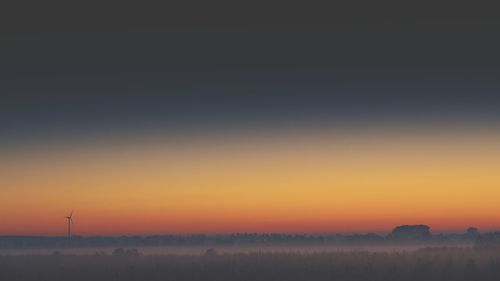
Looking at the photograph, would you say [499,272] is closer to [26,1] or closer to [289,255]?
[289,255]

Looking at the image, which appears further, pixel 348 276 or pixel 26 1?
pixel 348 276

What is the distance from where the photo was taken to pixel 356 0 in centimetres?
588

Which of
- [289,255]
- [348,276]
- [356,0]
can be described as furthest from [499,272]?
[356,0]

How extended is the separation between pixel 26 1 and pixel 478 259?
78.5 m

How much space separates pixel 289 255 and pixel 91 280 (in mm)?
38043

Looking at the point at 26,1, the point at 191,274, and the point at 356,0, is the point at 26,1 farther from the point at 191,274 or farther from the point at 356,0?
the point at 191,274

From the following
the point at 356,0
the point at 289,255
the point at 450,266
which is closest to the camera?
the point at 356,0

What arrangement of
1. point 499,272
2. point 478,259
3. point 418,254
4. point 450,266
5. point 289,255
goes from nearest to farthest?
point 499,272, point 450,266, point 478,259, point 418,254, point 289,255

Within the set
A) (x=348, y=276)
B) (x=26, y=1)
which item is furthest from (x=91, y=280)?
(x=26, y=1)

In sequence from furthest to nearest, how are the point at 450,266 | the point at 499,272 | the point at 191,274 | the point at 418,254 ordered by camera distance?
the point at 418,254, the point at 450,266, the point at 191,274, the point at 499,272

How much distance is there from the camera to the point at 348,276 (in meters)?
64.0

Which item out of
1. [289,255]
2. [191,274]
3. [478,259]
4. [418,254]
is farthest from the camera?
[289,255]

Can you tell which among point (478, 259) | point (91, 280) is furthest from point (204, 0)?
point (478, 259)

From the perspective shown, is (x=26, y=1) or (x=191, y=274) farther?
(x=191, y=274)
